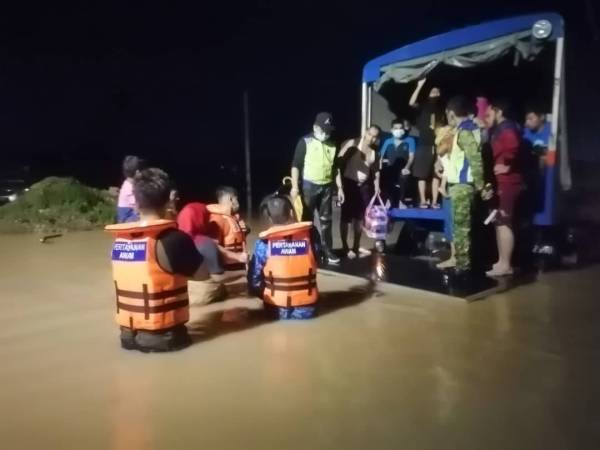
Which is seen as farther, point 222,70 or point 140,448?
point 222,70

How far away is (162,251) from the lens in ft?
14.5

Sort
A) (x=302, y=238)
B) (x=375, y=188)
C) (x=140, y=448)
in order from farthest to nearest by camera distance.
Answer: (x=375, y=188) → (x=302, y=238) → (x=140, y=448)

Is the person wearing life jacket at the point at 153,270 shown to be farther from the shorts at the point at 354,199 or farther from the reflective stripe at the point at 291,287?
the shorts at the point at 354,199

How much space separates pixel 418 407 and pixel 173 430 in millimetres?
1258

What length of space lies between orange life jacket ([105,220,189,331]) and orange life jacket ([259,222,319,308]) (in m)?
0.90

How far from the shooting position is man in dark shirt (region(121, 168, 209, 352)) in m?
4.42

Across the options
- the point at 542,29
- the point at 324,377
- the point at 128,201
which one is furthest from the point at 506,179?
A: the point at 128,201

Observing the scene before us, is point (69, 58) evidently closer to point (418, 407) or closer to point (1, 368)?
point (1, 368)

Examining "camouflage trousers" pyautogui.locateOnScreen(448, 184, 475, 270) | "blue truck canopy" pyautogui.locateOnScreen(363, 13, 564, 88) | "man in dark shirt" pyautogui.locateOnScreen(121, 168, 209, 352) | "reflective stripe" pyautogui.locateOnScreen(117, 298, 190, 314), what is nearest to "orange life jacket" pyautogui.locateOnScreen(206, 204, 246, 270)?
"man in dark shirt" pyautogui.locateOnScreen(121, 168, 209, 352)

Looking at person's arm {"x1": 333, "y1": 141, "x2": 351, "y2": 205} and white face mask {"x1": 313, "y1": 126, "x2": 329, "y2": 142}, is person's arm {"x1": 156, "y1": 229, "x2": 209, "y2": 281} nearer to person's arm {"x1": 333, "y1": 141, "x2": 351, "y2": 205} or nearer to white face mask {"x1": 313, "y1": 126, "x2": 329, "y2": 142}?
white face mask {"x1": 313, "y1": 126, "x2": 329, "y2": 142}

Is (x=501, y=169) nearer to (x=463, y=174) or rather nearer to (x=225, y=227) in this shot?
(x=463, y=174)

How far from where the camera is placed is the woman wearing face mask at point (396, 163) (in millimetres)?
8445

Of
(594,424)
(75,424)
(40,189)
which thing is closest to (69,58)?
(40,189)

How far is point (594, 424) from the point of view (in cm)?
350
